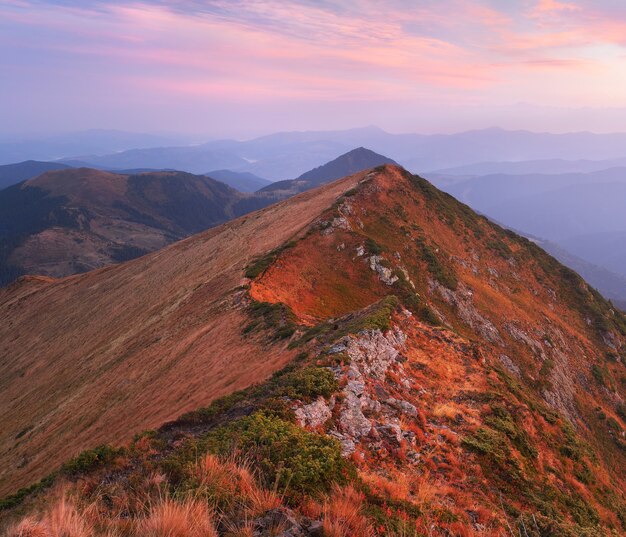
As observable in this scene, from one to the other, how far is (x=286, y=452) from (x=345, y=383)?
5600 mm

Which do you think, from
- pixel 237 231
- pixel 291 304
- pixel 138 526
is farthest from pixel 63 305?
pixel 138 526

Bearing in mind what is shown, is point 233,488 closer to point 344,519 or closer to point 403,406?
point 344,519

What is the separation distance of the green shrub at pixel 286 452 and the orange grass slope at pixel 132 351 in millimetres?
8934

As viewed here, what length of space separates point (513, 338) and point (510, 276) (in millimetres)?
14437

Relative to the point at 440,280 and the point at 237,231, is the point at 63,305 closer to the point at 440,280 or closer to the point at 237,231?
the point at 237,231

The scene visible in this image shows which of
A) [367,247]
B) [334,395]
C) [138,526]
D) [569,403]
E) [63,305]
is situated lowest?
[63,305]

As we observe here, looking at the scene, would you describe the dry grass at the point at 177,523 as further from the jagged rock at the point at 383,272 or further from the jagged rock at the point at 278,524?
the jagged rock at the point at 383,272

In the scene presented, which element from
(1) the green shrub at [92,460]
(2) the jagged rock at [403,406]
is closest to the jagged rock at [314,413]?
(2) the jagged rock at [403,406]

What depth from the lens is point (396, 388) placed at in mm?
15156

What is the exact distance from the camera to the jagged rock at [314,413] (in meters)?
10.9

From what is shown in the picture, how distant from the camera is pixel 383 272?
129 ft

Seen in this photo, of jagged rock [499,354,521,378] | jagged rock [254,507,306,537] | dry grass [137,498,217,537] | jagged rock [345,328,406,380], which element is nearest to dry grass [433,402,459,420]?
jagged rock [345,328,406,380]

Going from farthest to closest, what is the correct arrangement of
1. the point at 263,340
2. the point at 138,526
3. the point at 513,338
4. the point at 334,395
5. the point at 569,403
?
1. the point at 513,338
2. the point at 569,403
3. the point at 263,340
4. the point at 334,395
5. the point at 138,526

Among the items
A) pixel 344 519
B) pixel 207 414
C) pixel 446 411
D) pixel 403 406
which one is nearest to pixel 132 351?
pixel 207 414
